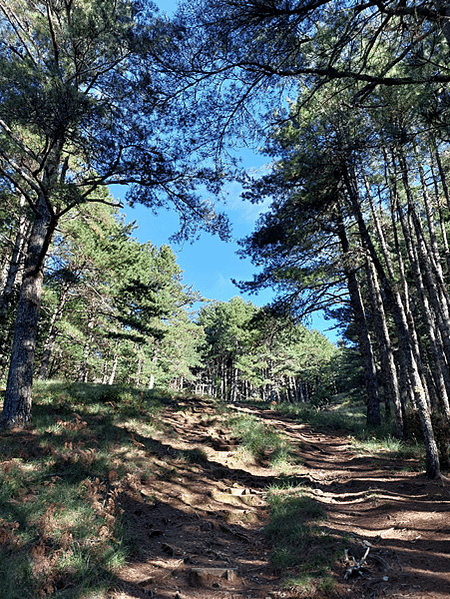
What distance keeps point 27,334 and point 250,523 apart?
21.3ft

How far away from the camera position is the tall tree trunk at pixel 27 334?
7551mm

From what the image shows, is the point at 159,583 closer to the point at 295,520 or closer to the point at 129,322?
the point at 295,520

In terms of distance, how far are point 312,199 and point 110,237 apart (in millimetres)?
12615

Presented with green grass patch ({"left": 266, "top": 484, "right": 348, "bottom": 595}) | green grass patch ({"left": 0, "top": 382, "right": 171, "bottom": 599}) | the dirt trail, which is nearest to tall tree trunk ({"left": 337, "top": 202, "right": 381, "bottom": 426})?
the dirt trail

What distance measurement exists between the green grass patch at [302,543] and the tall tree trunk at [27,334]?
5966mm

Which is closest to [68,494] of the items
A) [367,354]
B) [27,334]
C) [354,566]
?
[354,566]

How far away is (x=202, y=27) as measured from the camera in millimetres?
5754

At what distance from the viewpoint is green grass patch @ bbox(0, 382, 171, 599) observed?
3.19 meters

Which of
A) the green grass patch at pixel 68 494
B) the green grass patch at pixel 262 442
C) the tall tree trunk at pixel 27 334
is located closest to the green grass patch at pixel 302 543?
the green grass patch at pixel 68 494

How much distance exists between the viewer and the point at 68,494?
463 cm

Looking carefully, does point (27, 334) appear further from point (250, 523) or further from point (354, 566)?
point (354, 566)

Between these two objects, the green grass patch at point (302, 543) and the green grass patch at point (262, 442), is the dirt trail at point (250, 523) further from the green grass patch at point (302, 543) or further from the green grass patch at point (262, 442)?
the green grass patch at point (262, 442)

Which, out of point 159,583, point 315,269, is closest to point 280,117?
point 315,269

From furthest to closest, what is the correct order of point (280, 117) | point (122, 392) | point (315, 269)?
1. point (122, 392)
2. point (315, 269)
3. point (280, 117)
